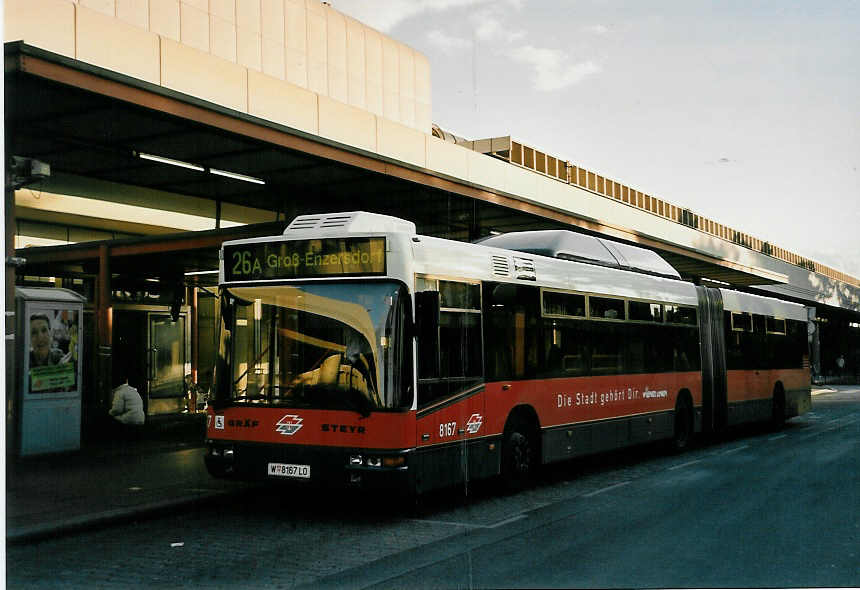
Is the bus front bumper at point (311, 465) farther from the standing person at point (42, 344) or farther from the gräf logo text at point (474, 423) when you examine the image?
the standing person at point (42, 344)

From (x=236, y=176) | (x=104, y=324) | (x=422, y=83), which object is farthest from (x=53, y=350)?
(x=422, y=83)

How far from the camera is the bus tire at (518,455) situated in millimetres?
11016

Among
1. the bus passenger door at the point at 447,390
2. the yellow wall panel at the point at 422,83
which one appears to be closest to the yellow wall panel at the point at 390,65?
the yellow wall panel at the point at 422,83

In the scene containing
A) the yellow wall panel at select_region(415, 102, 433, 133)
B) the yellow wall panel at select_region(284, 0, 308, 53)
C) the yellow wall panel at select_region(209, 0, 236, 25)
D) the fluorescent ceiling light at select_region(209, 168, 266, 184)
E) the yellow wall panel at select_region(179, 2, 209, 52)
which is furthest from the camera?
the yellow wall panel at select_region(415, 102, 433, 133)

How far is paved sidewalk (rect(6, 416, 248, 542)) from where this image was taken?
30.8 feet

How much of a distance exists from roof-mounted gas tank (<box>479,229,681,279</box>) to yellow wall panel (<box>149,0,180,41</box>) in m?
7.07

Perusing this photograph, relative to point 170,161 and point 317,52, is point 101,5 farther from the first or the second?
point 317,52

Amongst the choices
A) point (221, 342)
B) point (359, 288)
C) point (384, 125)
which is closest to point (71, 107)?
point (221, 342)

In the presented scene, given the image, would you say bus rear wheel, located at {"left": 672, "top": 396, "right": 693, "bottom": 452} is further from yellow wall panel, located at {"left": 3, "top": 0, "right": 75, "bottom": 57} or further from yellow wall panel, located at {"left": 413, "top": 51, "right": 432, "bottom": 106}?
yellow wall panel, located at {"left": 3, "top": 0, "right": 75, "bottom": 57}

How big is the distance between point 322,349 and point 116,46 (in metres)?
4.75

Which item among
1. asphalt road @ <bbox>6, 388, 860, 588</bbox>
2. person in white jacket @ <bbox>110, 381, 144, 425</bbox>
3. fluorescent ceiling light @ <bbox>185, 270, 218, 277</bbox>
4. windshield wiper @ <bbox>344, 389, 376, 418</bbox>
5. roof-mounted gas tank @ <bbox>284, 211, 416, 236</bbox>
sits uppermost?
fluorescent ceiling light @ <bbox>185, 270, 218, 277</bbox>

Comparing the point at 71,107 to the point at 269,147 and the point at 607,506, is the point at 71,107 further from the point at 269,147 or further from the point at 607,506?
the point at 607,506

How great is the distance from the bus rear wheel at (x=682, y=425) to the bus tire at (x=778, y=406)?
5.05 m

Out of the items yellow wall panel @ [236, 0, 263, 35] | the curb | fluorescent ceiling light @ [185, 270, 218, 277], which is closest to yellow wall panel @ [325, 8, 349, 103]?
yellow wall panel @ [236, 0, 263, 35]
